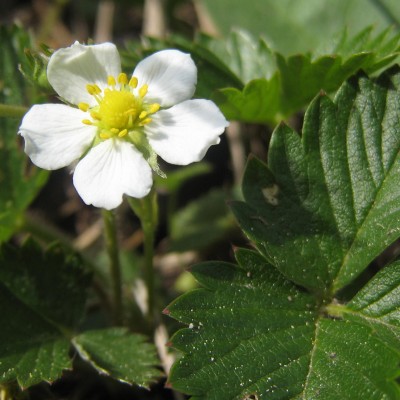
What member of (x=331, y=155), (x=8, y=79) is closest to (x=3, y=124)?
(x=8, y=79)

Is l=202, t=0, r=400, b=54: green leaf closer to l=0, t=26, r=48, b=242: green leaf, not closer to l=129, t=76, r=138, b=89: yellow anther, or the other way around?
l=0, t=26, r=48, b=242: green leaf

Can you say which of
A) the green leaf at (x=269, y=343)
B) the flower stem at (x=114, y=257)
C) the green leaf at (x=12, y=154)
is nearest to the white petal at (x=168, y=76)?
the flower stem at (x=114, y=257)

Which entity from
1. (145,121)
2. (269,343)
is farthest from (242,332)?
(145,121)

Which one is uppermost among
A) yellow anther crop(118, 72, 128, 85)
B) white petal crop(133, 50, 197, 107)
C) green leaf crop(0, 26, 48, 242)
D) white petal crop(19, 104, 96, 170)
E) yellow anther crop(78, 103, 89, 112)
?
white petal crop(133, 50, 197, 107)

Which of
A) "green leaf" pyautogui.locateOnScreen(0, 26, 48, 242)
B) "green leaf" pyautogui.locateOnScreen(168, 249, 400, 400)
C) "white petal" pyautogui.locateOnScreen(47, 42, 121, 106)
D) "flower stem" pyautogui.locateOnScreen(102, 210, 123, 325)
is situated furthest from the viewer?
"green leaf" pyautogui.locateOnScreen(0, 26, 48, 242)

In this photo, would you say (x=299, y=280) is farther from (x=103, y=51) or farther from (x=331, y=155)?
(x=103, y=51)

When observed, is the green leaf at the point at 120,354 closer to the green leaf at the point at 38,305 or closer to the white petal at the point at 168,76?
the green leaf at the point at 38,305

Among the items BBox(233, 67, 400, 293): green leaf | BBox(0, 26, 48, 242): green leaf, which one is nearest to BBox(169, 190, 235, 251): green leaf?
BBox(0, 26, 48, 242): green leaf
